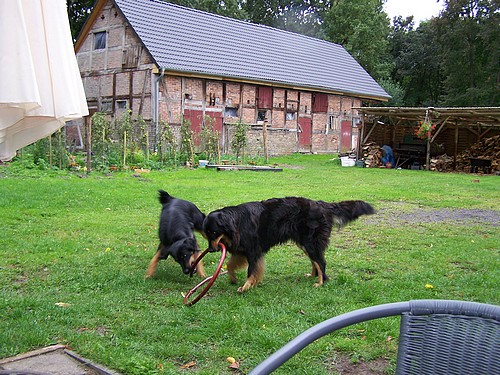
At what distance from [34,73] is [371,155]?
71.0 feet

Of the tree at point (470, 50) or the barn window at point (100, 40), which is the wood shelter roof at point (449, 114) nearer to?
the barn window at point (100, 40)

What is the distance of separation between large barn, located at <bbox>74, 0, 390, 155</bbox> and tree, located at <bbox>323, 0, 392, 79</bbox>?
35.7 ft

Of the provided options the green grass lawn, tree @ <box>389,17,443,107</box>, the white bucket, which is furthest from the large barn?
tree @ <box>389,17,443,107</box>

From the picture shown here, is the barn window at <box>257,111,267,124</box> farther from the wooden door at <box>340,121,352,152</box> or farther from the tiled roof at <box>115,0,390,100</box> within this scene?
the wooden door at <box>340,121,352,152</box>

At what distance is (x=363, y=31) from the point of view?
40.2 meters

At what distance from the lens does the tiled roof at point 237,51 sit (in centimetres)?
2317

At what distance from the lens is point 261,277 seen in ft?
17.1

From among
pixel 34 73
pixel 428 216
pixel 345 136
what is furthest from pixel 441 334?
pixel 345 136

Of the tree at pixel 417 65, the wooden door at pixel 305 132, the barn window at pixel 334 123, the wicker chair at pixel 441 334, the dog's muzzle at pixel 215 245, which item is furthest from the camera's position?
the tree at pixel 417 65

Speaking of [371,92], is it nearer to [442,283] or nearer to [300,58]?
[300,58]

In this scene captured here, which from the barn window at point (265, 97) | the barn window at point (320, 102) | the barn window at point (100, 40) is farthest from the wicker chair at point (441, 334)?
the barn window at point (320, 102)

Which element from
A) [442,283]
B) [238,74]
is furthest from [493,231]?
[238,74]

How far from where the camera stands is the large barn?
73.4 feet

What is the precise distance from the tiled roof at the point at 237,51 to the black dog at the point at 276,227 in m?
17.1
